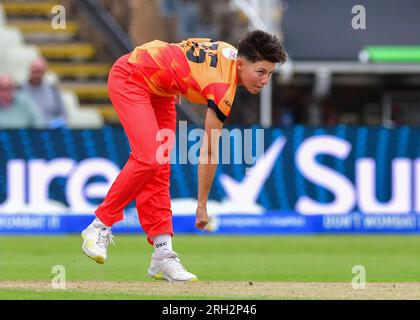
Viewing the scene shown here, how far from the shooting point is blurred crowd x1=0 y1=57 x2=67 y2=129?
1786 centimetres

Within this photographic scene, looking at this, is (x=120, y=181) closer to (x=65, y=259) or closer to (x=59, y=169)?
(x=65, y=259)

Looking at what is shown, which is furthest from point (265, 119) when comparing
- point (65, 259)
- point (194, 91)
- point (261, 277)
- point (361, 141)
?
point (194, 91)

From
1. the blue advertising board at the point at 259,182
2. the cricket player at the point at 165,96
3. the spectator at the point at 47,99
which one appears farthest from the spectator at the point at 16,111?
the cricket player at the point at 165,96

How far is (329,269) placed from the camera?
39.0 feet

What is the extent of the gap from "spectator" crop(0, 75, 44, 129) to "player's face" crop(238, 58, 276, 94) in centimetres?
858

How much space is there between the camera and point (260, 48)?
9.51m

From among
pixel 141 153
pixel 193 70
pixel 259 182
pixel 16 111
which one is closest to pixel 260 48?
pixel 193 70

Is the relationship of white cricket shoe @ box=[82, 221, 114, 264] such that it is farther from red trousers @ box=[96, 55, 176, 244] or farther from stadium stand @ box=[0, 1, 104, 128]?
stadium stand @ box=[0, 1, 104, 128]

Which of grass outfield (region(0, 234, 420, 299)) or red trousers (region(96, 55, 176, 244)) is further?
red trousers (region(96, 55, 176, 244))

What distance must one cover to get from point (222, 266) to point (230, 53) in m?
3.06

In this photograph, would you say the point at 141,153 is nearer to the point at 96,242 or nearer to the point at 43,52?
the point at 96,242

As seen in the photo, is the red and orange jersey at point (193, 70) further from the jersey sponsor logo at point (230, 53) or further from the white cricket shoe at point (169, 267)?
the white cricket shoe at point (169, 267)

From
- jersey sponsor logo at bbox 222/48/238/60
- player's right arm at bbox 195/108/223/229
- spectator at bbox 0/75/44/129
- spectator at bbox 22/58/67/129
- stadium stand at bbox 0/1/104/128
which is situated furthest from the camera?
stadium stand at bbox 0/1/104/128

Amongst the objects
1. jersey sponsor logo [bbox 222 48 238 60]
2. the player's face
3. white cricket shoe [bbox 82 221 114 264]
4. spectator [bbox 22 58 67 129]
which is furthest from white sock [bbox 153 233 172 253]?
spectator [bbox 22 58 67 129]
